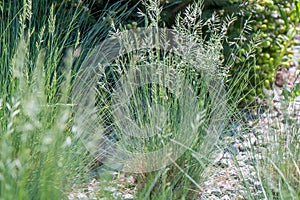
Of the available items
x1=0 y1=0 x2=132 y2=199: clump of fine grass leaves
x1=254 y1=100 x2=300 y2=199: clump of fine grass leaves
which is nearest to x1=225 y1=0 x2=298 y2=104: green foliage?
x1=254 y1=100 x2=300 y2=199: clump of fine grass leaves

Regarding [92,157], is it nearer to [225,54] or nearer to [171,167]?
[171,167]

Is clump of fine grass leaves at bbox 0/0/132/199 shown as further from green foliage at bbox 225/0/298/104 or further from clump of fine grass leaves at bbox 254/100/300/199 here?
green foliage at bbox 225/0/298/104

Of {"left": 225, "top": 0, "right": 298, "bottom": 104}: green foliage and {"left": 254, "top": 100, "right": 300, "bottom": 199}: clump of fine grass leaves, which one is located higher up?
{"left": 225, "top": 0, "right": 298, "bottom": 104}: green foliage

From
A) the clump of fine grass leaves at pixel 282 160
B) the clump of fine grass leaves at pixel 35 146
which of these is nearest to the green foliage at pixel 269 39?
the clump of fine grass leaves at pixel 282 160

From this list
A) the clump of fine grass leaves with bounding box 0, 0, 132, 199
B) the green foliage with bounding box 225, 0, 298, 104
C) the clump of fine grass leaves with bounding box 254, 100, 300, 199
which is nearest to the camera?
the clump of fine grass leaves with bounding box 0, 0, 132, 199

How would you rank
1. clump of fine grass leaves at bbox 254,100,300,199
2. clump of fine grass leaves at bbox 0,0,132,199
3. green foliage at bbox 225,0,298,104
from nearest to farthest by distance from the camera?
clump of fine grass leaves at bbox 0,0,132,199 → clump of fine grass leaves at bbox 254,100,300,199 → green foliage at bbox 225,0,298,104

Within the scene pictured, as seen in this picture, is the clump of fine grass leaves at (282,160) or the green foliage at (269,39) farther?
the green foliage at (269,39)

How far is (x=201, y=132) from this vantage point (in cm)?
270

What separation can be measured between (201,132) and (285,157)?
0.41 m

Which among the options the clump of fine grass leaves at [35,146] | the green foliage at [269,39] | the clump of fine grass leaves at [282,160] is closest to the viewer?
the clump of fine grass leaves at [35,146]

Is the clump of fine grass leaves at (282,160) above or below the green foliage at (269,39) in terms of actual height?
below

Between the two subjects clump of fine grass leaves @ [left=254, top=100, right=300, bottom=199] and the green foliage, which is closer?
clump of fine grass leaves @ [left=254, top=100, right=300, bottom=199]

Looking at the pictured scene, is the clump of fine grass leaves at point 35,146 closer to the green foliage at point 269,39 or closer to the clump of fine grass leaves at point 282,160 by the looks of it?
the clump of fine grass leaves at point 282,160

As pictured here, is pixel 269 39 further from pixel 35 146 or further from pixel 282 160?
pixel 35 146
